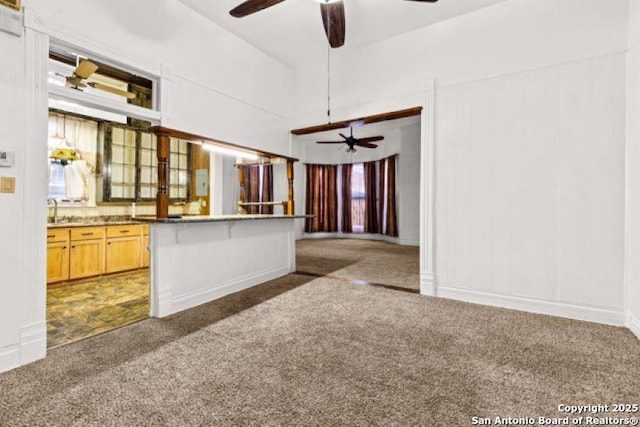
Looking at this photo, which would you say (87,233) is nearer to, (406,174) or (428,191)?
(428,191)

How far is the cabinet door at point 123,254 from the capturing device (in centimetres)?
448

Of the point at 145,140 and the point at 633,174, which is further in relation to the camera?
the point at 145,140

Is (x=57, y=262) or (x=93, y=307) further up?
(x=57, y=262)

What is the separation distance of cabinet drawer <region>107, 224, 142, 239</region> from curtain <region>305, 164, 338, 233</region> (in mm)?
5782

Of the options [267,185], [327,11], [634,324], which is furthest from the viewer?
[267,185]

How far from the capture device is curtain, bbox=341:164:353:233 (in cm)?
1023

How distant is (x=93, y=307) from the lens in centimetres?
318

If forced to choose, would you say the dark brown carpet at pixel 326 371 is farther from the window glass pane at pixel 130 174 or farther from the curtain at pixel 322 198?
the curtain at pixel 322 198

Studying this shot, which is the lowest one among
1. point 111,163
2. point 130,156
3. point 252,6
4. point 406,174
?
point 111,163

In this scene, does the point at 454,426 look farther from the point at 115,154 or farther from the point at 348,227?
the point at 348,227

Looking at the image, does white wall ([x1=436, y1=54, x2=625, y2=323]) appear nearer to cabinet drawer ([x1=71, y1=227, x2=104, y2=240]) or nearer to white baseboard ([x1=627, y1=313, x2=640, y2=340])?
white baseboard ([x1=627, y1=313, x2=640, y2=340])

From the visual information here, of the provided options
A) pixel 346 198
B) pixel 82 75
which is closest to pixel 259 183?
pixel 346 198

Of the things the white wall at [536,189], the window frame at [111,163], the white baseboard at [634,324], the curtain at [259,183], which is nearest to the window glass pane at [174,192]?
the window frame at [111,163]

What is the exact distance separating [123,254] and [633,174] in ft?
20.2
